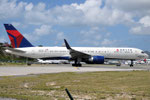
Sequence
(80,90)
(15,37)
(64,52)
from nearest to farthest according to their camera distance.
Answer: (80,90) → (64,52) → (15,37)

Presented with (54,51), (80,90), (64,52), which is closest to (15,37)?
(54,51)

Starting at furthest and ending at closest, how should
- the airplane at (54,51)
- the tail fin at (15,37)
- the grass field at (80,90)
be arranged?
the tail fin at (15,37), the airplane at (54,51), the grass field at (80,90)

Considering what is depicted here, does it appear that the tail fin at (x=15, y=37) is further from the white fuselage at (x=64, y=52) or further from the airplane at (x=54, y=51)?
the white fuselage at (x=64, y=52)

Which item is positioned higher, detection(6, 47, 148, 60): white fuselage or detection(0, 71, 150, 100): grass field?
detection(6, 47, 148, 60): white fuselage

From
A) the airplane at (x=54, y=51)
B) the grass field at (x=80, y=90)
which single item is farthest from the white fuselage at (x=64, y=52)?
the grass field at (x=80, y=90)

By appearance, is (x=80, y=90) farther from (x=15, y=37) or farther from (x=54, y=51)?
(x=15, y=37)

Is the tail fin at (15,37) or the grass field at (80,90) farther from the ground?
the tail fin at (15,37)

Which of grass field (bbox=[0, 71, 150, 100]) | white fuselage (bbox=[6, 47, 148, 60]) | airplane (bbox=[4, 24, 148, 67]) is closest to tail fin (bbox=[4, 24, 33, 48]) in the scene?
airplane (bbox=[4, 24, 148, 67])

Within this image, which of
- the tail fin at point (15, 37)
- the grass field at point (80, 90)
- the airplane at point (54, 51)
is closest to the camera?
the grass field at point (80, 90)

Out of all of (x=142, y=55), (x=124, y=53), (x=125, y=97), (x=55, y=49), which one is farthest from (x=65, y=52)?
(x=125, y=97)

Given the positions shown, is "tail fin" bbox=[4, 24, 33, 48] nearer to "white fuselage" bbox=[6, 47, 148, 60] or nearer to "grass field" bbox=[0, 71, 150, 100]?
"white fuselage" bbox=[6, 47, 148, 60]

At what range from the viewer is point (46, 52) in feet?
137

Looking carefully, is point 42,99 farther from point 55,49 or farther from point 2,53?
point 2,53

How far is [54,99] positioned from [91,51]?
3357 centimetres
